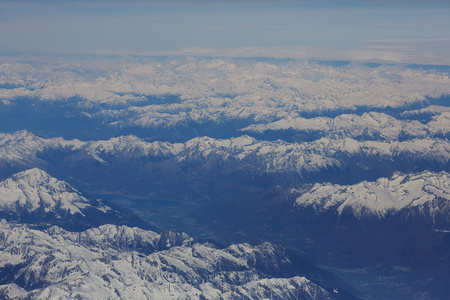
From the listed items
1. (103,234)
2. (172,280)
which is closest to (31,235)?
(103,234)

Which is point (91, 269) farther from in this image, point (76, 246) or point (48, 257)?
point (76, 246)

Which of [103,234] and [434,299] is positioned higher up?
[103,234]

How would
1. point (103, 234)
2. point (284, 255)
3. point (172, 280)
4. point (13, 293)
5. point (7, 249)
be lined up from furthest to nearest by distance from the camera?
point (103, 234), point (284, 255), point (7, 249), point (172, 280), point (13, 293)

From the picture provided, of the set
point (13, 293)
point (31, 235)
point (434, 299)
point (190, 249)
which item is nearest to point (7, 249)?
point (31, 235)

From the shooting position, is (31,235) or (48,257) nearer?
(48,257)

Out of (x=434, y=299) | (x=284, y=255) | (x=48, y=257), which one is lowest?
(x=434, y=299)

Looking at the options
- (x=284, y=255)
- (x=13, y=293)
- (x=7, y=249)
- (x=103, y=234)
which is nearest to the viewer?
(x=13, y=293)

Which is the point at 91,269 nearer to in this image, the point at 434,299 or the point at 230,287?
the point at 230,287
